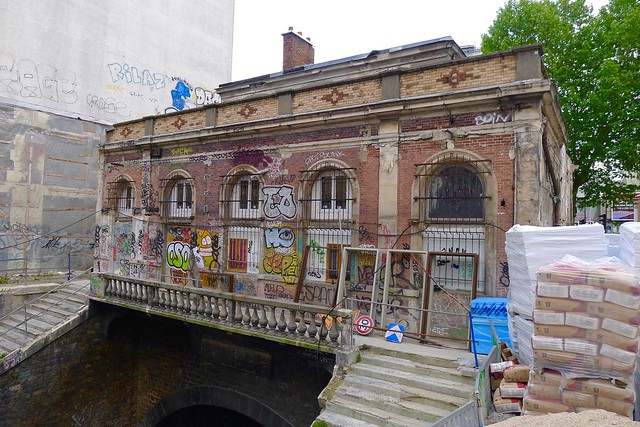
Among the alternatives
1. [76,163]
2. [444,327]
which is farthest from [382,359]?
[76,163]

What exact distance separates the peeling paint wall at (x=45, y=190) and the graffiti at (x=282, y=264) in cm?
964

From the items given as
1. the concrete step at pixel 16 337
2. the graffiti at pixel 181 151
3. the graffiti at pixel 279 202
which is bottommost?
the concrete step at pixel 16 337

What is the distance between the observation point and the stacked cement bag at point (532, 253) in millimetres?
5270

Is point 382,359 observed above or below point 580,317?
below

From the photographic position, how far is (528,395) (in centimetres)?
466

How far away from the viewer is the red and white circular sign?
8.10m

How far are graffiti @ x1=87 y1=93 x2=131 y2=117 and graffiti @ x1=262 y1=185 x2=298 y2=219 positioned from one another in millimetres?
11309

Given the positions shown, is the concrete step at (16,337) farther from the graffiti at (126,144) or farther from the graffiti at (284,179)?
the graffiti at (284,179)

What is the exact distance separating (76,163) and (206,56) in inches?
372

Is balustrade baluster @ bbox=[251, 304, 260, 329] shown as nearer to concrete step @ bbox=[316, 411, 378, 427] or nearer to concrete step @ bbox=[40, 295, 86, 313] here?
concrete step @ bbox=[316, 411, 378, 427]

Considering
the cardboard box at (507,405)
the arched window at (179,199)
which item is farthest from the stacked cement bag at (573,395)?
the arched window at (179,199)

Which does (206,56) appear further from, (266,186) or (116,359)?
(116,359)

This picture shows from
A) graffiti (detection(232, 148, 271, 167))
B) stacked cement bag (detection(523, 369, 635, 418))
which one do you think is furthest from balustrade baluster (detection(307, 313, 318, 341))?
graffiti (detection(232, 148, 271, 167))

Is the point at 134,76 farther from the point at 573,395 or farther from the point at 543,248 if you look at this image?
the point at 573,395
